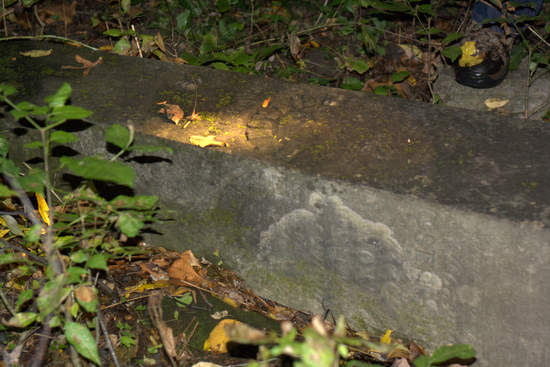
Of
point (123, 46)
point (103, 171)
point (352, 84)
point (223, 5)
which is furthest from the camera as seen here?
point (223, 5)

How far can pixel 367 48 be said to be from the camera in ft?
10.1

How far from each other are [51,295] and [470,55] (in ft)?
7.96

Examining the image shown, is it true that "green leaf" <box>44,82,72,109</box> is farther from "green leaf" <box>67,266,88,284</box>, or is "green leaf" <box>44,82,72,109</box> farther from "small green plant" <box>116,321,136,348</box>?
"small green plant" <box>116,321,136,348</box>

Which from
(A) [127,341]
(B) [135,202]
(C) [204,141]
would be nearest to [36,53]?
A: (C) [204,141]

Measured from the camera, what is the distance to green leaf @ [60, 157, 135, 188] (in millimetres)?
1123

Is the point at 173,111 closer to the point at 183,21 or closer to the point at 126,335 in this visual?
the point at 126,335

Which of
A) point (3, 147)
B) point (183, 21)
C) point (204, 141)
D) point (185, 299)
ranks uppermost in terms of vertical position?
point (204, 141)

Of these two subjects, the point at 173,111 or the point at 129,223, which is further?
the point at 173,111

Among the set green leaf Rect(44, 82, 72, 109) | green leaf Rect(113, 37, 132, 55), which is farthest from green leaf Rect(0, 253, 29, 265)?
green leaf Rect(113, 37, 132, 55)

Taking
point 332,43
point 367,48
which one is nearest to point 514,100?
point 367,48

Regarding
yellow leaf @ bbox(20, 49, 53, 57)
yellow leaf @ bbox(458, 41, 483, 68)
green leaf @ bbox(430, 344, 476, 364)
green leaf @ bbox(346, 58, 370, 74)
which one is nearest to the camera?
green leaf @ bbox(430, 344, 476, 364)

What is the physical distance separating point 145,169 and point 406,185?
0.95 metres

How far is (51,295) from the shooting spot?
1278mm

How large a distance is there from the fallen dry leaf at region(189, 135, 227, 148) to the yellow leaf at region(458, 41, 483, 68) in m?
1.71
